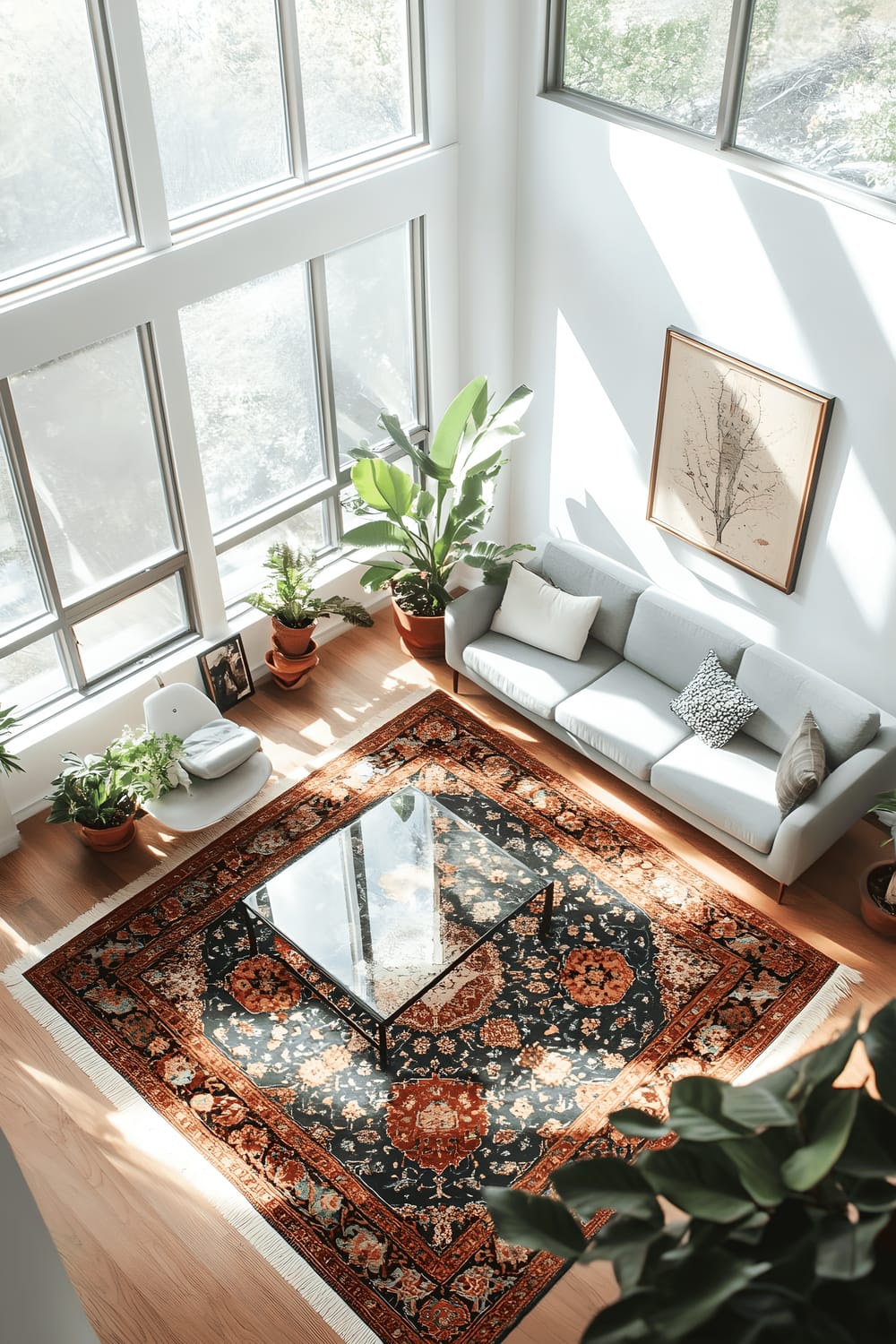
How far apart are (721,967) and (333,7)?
5.16 metres

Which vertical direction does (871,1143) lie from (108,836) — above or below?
above

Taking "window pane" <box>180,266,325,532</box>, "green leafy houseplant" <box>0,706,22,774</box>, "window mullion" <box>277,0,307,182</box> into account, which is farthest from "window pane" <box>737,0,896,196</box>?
"green leafy houseplant" <box>0,706,22,774</box>

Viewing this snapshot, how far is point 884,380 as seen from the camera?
544 cm

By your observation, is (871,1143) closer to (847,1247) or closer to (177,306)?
(847,1247)

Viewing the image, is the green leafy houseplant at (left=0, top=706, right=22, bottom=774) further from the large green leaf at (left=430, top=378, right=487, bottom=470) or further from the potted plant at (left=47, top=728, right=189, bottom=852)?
the large green leaf at (left=430, top=378, right=487, bottom=470)

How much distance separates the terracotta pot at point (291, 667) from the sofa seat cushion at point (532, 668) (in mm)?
953

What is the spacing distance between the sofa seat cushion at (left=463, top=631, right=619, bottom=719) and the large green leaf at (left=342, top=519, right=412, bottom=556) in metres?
0.75

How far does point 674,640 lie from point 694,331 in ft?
5.38

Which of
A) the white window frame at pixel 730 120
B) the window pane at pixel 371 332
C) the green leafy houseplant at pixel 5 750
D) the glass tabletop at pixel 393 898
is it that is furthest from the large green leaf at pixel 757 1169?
the window pane at pixel 371 332

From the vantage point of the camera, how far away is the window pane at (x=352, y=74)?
6117 mm

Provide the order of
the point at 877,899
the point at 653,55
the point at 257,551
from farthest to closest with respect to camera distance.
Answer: the point at 257,551 → the point at 877,899 → the point at 653,55

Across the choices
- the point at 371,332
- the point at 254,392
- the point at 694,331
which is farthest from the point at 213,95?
the point at 694,331

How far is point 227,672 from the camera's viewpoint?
712 centimetres

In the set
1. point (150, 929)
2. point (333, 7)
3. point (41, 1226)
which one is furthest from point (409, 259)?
point (41, 1226)
